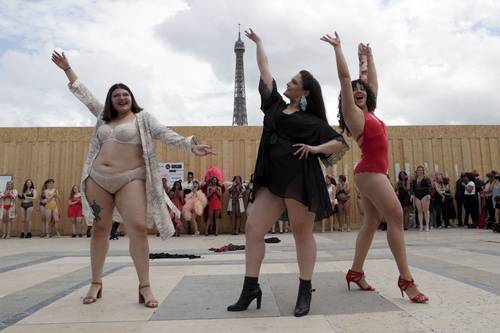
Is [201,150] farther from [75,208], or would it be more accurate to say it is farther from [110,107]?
[75,208]

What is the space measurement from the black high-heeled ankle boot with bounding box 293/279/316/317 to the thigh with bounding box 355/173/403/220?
800mm

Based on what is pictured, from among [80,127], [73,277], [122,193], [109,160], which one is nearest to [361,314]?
[122,193]

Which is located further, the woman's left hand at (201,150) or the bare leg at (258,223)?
the woman's left hand at (201,150)

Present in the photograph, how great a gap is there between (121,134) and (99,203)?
543mm

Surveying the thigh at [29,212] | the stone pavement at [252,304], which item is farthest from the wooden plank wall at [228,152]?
the stone pavement at [252,304]

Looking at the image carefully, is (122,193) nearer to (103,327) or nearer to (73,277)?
(103,327)

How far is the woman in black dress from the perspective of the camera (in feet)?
8.84

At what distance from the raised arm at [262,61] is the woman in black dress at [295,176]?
15 centimetres

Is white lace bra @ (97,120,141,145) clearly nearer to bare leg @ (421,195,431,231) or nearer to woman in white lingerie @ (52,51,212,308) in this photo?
woman in white lingerie @ (52,51,212,308)

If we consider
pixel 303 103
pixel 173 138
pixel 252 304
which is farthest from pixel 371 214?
pixel 173 138

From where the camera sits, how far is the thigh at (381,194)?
2957 millimetres

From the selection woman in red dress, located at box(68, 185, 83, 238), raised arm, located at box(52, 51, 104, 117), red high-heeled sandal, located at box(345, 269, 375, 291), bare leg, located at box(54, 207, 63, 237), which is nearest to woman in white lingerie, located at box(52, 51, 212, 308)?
raised arm, located at box(52, 51, 104, 117)

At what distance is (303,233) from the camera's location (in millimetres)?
2732

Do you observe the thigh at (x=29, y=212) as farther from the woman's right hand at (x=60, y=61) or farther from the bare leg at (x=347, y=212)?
the woman's right hand at (x=60, y=61)
